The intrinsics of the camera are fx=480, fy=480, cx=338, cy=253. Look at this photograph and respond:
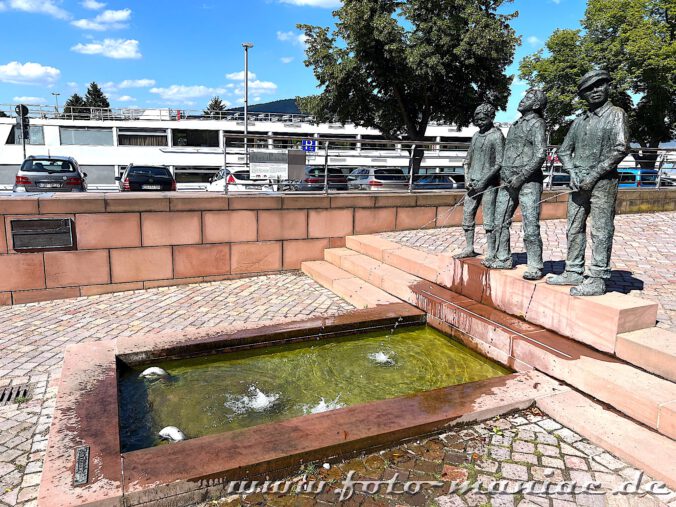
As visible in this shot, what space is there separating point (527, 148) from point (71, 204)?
265 inches

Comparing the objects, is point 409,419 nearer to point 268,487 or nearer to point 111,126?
point 268,487

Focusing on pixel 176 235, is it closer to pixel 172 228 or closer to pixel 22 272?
pixel 172 228

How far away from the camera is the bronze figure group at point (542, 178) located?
4.40 metres

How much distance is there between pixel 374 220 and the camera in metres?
10.1

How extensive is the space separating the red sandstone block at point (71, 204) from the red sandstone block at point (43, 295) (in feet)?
4.19

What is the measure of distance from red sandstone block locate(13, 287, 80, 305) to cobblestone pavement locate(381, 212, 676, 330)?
18.9 ft

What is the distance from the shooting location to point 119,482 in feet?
9.39

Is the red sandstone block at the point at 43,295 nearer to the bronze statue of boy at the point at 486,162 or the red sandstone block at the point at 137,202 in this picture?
the red sandstone block at the point at 137,202

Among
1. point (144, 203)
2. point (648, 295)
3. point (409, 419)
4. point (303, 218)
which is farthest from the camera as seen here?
point (303, 218)

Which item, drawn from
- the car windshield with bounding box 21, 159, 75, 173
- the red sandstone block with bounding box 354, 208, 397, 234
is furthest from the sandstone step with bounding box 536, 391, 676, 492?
the car windshield with bounding box 21, 159, 75, 173

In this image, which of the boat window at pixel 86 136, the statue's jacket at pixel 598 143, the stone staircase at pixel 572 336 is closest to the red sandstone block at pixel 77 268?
the stone staircase at pixel 572 336

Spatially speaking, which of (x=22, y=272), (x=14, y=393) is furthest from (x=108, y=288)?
(x=14, y=393)

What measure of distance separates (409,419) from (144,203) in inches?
246

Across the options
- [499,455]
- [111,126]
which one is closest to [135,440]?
[499,455]
